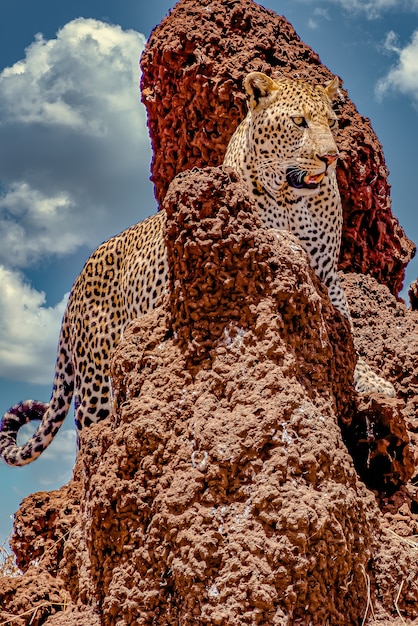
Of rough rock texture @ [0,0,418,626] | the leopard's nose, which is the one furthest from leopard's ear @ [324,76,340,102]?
rough rock texture @ [0,0,418,626]

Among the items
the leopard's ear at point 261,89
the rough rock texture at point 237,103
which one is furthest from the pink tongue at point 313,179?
the rough rock texture at point 237,103

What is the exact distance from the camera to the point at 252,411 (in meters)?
3.76

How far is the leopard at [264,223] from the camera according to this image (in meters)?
6.34

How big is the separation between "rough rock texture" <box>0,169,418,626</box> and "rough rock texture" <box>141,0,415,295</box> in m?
4.14

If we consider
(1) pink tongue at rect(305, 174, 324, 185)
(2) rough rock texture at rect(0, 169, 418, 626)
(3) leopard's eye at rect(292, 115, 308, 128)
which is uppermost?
(3) leopard's eye at rect(292, 115, 308, 128)

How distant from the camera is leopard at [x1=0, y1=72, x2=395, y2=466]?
6.34 metres

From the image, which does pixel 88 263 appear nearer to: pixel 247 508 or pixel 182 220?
pixel 182 220

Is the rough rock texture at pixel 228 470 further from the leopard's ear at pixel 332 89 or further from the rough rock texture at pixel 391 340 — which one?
the leopard's ear at pixel 332 89

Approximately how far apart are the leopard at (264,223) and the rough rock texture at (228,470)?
178 centimetres

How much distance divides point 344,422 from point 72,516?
1.70m

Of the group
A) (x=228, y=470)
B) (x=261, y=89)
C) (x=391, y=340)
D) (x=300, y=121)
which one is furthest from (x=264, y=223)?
(x=228, y=470)

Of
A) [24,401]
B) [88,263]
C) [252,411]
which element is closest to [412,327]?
[88,263]

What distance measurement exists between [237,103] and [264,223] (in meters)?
2.47

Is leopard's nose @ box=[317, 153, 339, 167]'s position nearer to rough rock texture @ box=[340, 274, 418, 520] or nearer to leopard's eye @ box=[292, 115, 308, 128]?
leopard's eye @ box=[292, 115, 308, 128]
